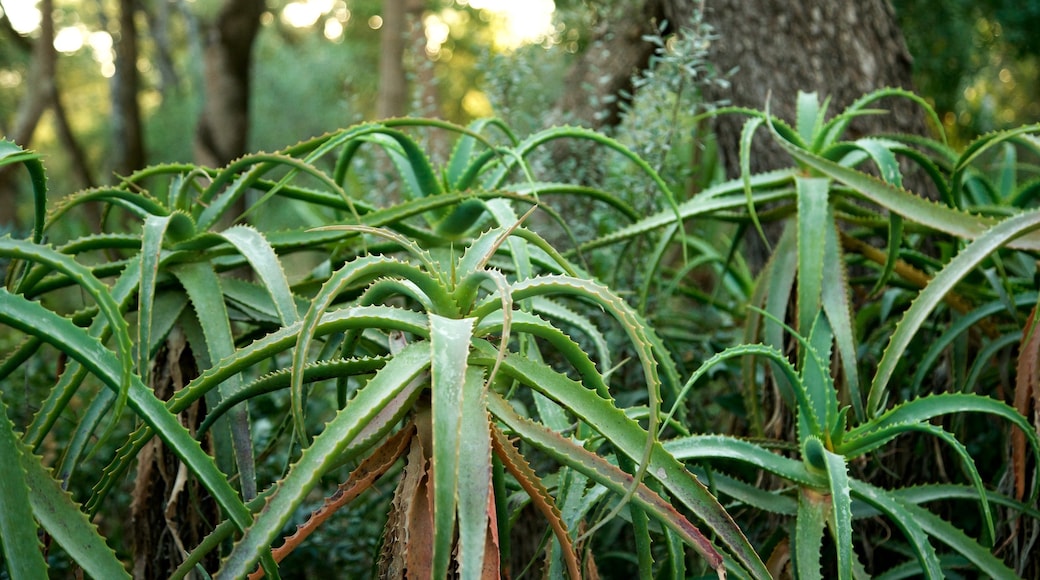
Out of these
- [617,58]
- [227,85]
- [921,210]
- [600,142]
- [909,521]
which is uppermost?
[227,85]

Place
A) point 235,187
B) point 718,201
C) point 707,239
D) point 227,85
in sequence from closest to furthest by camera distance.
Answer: point 235,187 < point 718,201 < point 707,239 < point 227,85

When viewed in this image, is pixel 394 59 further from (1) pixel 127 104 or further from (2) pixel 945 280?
(2) pixel 945 280

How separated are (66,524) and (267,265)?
35 cm

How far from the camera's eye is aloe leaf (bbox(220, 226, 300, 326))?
100cm

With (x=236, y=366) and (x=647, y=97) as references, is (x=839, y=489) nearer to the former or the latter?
(x=236, y=366)

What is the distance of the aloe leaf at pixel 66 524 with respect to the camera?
82cm

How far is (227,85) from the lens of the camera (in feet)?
12.5

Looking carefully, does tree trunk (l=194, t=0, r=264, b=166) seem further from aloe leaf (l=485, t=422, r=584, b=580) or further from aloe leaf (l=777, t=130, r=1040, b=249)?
aloe leaf (l=485, t=422, r=584, b=580)

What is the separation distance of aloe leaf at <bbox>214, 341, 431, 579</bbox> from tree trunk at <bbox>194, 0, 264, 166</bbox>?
3.20 m

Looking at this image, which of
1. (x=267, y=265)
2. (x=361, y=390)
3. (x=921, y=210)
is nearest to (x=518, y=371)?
(x=361, y=390)

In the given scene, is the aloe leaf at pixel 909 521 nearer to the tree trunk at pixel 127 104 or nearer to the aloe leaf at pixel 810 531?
the aloe leaf at pixel 810 531

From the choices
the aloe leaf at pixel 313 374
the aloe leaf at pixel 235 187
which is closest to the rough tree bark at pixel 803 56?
the aloe leaf at pixel 235 187

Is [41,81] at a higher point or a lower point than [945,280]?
higher

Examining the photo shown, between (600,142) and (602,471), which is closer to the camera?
(602,471)
